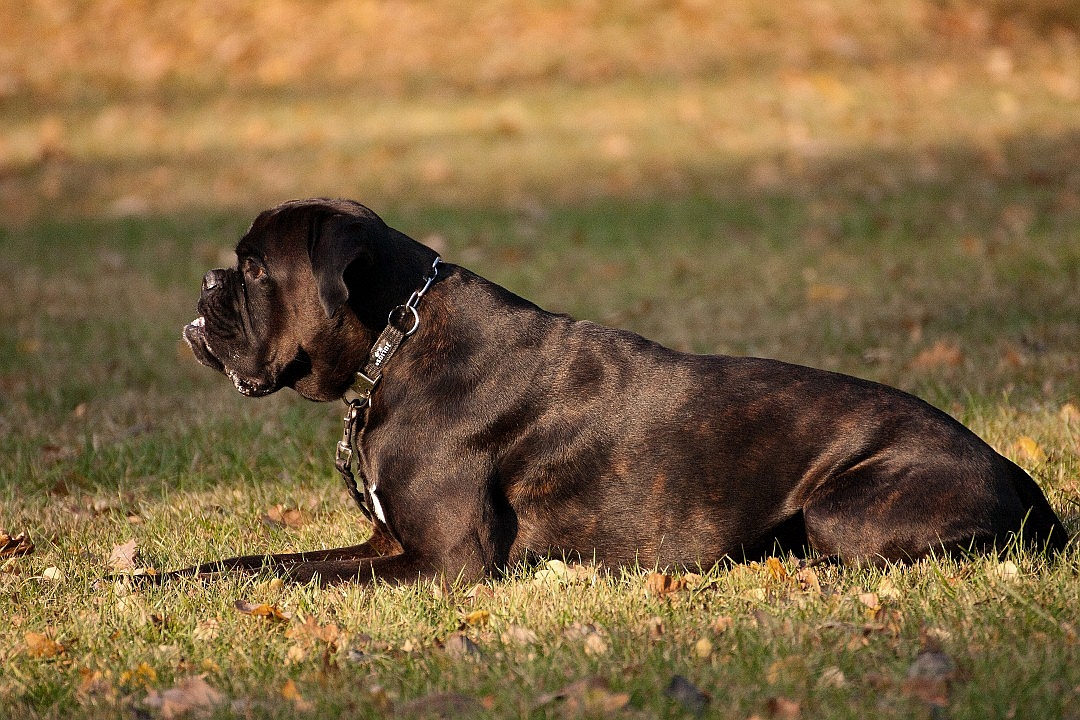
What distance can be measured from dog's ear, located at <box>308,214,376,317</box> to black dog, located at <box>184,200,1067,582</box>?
0.01m

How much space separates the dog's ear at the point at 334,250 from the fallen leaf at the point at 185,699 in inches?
56.9

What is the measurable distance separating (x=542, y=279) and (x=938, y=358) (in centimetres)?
379

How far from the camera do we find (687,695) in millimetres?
3850

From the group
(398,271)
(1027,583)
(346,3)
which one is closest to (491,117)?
(346,3)

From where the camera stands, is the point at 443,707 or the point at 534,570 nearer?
the point at 443,707

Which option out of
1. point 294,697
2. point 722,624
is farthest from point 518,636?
point 294,697

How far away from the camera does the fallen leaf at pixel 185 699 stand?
391cm

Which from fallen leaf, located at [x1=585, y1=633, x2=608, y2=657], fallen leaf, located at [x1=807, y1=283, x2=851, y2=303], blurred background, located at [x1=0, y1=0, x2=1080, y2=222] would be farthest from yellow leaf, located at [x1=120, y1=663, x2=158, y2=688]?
blurred background, located at [x1=0, y1=0, x2=1080, y2=222]

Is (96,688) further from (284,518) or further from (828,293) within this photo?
(828,293)

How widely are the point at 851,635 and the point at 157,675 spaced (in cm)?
226

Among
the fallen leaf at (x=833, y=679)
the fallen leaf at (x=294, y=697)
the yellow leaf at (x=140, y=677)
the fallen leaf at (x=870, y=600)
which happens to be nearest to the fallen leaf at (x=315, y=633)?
the fallen leaf at (x=294, y=697)

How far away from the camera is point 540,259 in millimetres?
11477

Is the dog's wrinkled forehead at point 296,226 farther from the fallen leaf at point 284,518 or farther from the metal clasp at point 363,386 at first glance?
the fallen leaf at point 284,518

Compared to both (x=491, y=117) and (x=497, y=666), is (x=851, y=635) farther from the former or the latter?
(x=491, y=117)
